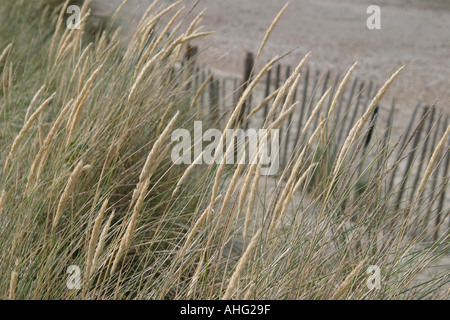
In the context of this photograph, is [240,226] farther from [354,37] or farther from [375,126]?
[354,37]

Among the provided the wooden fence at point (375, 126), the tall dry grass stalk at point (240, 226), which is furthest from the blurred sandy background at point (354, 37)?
the tall dry grass stalk at point (240, 226)

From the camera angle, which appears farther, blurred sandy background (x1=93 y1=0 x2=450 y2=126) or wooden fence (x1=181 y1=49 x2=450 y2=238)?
blurred sandy background (x1=93 y1=0 x2=450 y2=126)

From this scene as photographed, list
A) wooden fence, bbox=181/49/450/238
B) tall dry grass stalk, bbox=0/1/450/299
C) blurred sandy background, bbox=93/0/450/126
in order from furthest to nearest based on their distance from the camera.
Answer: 1. blurred sandy background, bbox=93/0/450/126
2. wooden fence, bbox=181/49/450/238
3. tall dry grass stalk, bbox=0/1/450/299

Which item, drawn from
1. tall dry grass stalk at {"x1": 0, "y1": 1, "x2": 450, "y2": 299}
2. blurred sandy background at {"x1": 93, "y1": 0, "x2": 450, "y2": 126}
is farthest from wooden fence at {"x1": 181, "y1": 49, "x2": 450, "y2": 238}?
blurred sandy background at {"x1": 93, "y1": 0, "x2": 450, "y2": 126}

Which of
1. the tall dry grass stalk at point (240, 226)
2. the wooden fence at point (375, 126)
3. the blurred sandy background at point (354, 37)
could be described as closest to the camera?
the tall dry grass stalk at point (240, 226)

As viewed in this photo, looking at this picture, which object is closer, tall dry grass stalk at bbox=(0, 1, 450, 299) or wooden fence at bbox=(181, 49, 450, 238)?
tall dry grass stalk at bbox=(0, 1, 450, 299)

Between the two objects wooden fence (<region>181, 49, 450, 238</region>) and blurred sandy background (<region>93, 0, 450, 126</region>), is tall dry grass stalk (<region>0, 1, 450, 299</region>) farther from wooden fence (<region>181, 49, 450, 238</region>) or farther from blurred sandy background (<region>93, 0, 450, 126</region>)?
blurred sandy background (<region>93, 0, 450, 126</region>)

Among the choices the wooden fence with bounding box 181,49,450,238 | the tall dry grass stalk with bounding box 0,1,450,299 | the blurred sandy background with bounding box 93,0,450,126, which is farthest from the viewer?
the blurred sandy background with bounding box 93,0,450,126

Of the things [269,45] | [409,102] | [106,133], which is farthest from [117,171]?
[269,45]

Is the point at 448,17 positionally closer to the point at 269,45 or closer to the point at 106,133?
the point at 269,45

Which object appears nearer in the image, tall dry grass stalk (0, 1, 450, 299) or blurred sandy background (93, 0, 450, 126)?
tall dry grass stalk (0, 1, 450, 299)

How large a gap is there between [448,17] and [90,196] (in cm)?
1243

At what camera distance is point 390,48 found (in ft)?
33.6

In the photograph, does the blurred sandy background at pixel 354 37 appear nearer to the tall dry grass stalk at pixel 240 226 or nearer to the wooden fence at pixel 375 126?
the wooden fence at pixel 375 126
